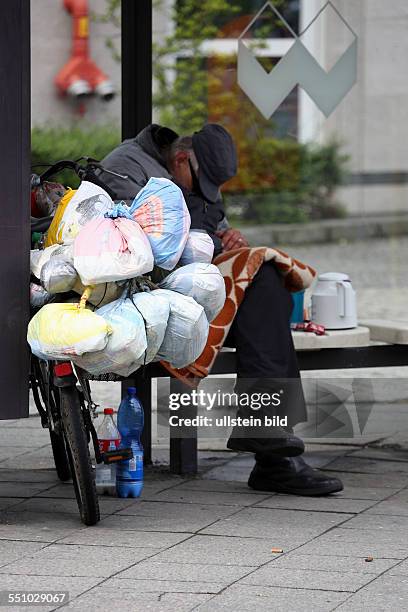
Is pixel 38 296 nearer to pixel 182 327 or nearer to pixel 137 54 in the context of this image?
pixel 182 327

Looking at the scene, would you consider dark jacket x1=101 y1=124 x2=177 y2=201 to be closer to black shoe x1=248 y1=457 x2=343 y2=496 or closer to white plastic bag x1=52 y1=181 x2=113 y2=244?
white plastic bag x1=52 y1=181 x2=113 y2=244

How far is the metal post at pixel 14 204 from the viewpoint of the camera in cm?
455

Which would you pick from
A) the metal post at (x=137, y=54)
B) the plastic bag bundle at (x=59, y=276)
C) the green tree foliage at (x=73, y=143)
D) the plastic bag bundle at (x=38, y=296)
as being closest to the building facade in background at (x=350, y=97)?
the green tree foliage at (x=73, y=143)

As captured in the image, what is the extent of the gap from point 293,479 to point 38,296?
1.28 meters

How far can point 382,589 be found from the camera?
13.1 ft

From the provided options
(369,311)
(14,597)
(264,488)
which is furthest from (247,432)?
(369,311)

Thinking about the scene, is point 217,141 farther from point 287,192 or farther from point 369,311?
point 287,192

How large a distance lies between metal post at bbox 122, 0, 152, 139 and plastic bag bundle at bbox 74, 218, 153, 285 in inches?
56.0

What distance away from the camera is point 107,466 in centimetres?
525

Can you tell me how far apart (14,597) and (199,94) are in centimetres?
1243

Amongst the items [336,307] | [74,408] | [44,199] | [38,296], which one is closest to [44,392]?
[74,408]

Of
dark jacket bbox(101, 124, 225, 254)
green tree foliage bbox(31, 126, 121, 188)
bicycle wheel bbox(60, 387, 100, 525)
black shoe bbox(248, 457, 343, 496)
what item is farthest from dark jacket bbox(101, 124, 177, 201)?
green tree foliage bbox(31, 126, 121, 188)

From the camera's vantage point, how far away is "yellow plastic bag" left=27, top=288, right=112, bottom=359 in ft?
14.4

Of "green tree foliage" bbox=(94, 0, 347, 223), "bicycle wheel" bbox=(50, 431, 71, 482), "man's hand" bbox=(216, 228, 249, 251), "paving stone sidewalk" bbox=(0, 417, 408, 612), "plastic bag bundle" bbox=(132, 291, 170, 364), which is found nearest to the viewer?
"paving stone sidewalk" bbox=(0, 417, 408, 612)
